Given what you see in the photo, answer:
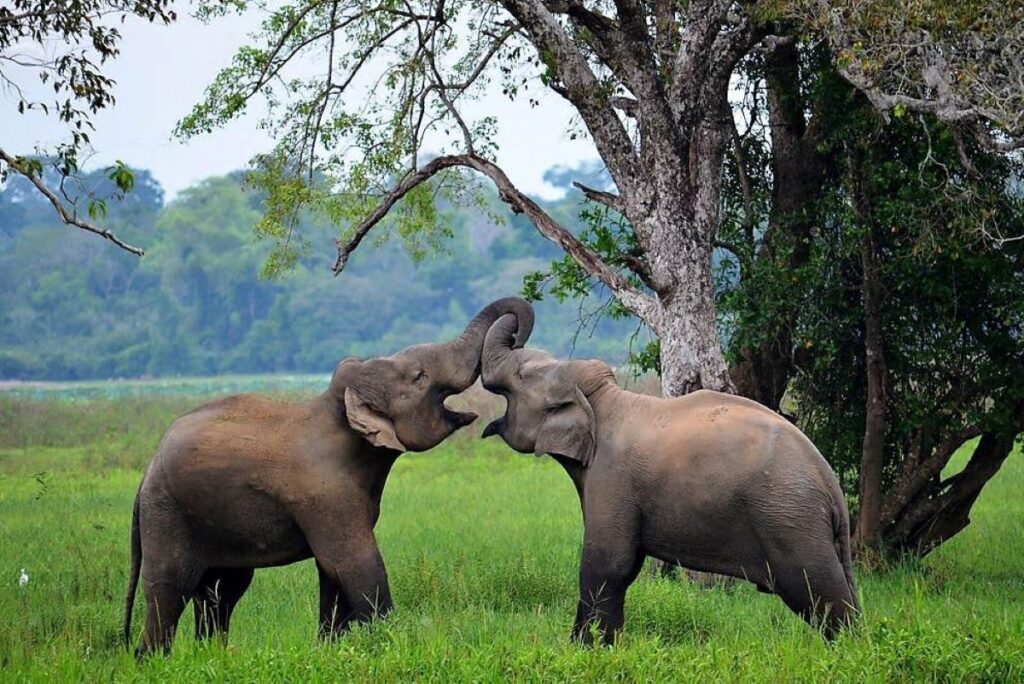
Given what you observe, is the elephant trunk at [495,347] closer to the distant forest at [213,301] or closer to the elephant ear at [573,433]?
the elephant ear at [573,433]

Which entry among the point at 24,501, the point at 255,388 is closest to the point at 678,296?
the point at 24,501

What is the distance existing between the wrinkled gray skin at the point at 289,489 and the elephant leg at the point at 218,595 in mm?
145

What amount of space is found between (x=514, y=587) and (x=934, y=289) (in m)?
4.22

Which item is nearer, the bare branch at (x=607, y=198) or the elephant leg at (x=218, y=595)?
the elephant leg at (x=218, y=595)

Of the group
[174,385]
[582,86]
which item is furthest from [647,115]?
[174,385]

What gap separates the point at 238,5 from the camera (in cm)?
1339

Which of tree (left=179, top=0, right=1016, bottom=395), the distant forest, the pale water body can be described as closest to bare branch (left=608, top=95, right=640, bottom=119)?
tree (left=179, top=0, right=1016, bottom=395)

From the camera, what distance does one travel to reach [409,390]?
30.4 feet

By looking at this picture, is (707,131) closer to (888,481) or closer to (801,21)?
(801,21)

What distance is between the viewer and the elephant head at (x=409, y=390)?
912 centimetres

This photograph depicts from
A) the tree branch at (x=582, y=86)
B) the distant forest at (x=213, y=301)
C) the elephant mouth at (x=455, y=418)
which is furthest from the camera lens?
the distant forest at (x=213, y=301)

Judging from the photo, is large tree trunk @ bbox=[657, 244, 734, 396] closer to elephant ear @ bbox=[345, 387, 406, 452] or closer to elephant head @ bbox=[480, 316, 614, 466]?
elephant head @ bbox=[480, 316, 614, 466]

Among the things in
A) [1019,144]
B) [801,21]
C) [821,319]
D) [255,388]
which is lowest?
[255,388]

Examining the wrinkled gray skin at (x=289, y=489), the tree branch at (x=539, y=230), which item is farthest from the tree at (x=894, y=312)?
the wrinkled gray skin at (x=289, y=489)
